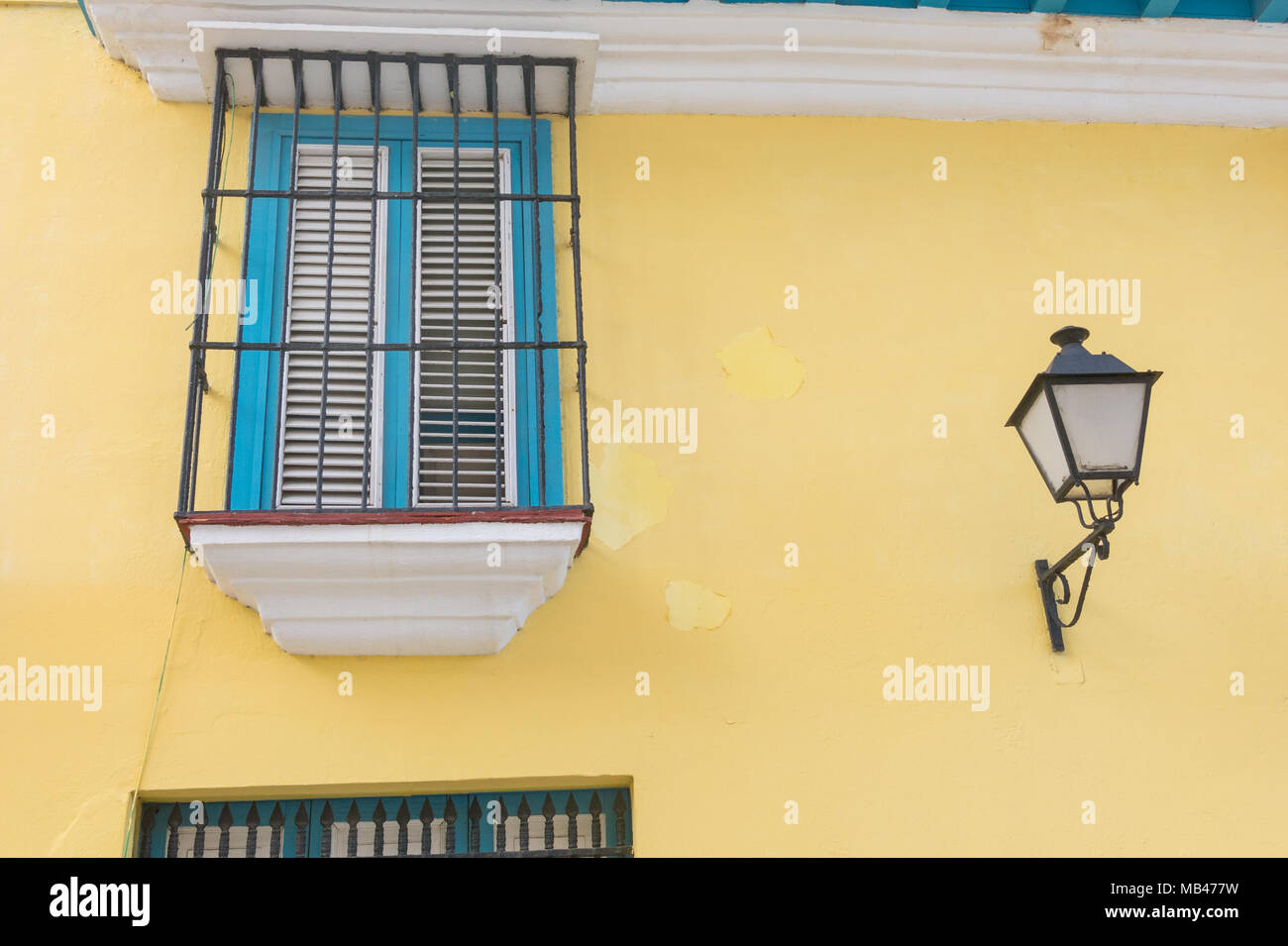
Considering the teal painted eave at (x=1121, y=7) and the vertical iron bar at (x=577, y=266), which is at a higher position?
the teal painted eave at (x=1121, y=7)

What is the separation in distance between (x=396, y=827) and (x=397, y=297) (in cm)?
172

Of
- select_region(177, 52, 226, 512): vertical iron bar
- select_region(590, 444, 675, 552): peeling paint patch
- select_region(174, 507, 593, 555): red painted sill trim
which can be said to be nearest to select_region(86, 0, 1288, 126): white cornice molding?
select_region(177, 52, 226, 512): vertical iron bar

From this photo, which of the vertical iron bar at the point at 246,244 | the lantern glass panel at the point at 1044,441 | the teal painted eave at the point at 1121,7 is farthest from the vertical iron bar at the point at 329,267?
the lantern glass panel at the point at 1044,441

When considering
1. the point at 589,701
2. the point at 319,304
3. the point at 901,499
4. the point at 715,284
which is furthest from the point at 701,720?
the point at 319,304

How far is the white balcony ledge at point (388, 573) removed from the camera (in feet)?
11.5

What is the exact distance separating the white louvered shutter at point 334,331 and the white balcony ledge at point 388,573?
0.42 meters

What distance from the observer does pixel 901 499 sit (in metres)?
4.12

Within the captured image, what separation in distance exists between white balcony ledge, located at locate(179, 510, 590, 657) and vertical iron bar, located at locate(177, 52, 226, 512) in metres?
0.23

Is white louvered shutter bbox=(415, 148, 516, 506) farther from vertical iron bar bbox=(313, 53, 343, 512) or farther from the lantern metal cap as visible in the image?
the lantern metal cap

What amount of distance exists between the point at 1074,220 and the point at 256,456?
2950 millimetres

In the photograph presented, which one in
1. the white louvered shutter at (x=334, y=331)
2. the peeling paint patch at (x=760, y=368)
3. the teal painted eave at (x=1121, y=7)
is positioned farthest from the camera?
the teal painted eave at (x=1121, y=7)

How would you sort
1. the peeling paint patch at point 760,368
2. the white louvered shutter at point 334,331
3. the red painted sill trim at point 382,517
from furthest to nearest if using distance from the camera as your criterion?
1. the peeling paint patch at point 760,368
2. the white louvered shutter at point 334,331
3. the red painted sill trim at point 382,517

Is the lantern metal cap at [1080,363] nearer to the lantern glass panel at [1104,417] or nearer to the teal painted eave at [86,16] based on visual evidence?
the lantern glass panel at [1104,417]

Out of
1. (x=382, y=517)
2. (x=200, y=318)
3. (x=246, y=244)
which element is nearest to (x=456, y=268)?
(x=246, y=244)
